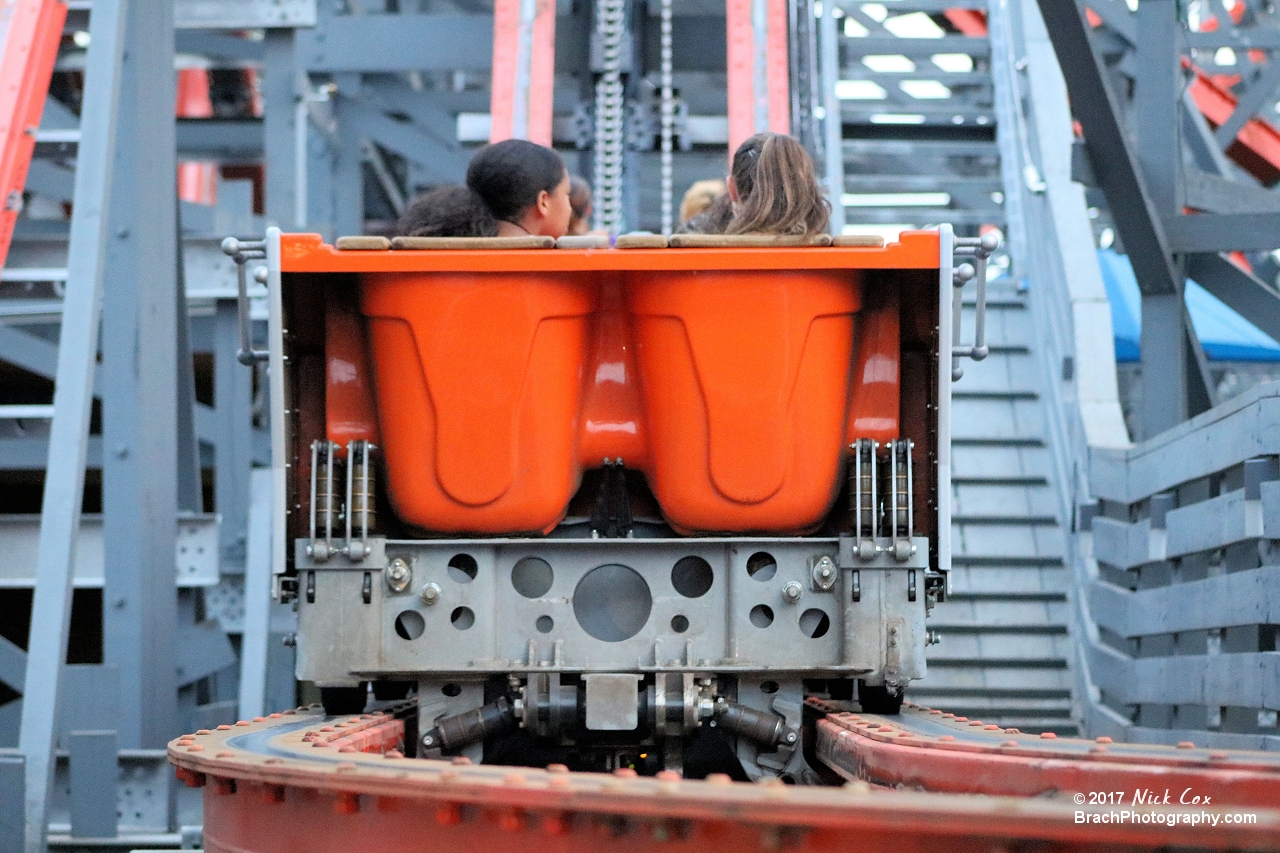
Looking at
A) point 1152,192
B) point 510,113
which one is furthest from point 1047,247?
point 510,113

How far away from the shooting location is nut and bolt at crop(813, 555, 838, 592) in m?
4.02

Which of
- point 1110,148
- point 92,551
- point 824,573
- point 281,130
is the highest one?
point 281,130

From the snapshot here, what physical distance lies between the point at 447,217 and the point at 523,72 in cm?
473

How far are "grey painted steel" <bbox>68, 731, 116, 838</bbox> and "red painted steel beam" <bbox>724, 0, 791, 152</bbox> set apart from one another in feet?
15.8

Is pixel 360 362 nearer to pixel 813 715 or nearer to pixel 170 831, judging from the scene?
pixel 813 715

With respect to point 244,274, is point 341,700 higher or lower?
lower

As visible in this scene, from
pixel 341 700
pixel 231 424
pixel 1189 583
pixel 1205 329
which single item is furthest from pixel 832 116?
pixel 341 700

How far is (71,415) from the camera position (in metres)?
5.50

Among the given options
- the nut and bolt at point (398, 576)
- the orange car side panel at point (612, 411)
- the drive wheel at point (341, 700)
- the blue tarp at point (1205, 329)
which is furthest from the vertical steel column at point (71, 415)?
the blue tarp at point (1205, 329)

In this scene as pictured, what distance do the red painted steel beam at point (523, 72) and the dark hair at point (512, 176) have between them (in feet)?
13.3

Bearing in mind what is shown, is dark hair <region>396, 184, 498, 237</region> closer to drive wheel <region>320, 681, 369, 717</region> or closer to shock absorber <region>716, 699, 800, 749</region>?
drive wheel <region>320, 681, 369, 717</region>

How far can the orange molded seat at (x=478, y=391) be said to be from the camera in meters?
3.87

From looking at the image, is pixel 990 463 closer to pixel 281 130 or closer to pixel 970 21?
pixel 281 130

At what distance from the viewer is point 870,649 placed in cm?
401
